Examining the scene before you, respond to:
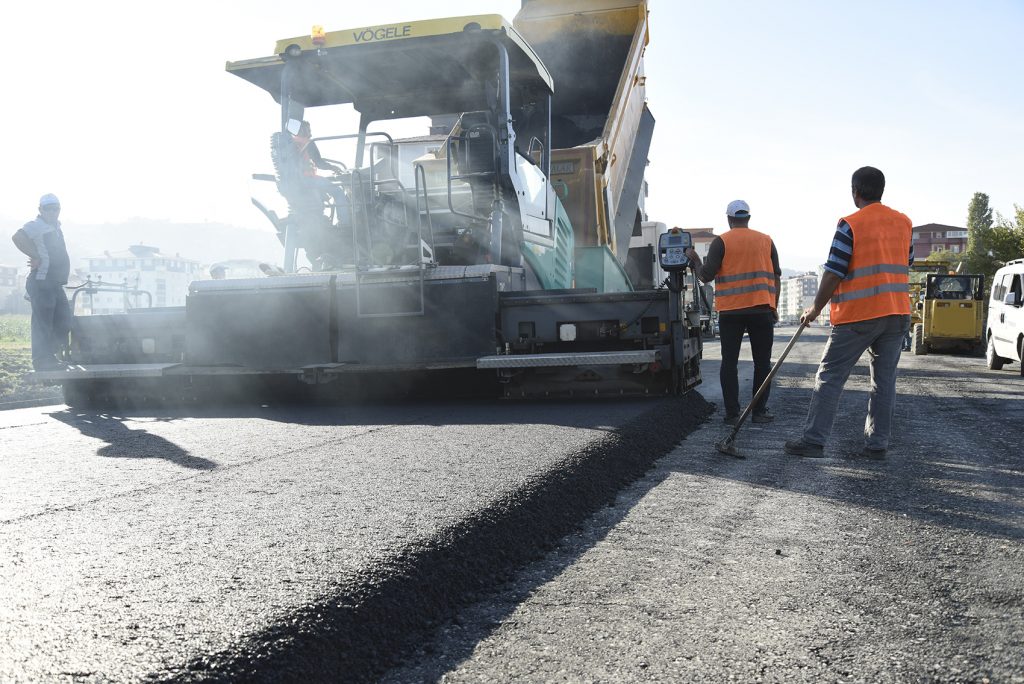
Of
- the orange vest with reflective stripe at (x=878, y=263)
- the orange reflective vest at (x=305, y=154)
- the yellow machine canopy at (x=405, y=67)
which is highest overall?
the yellow machine canopy at (x=405, y=67)

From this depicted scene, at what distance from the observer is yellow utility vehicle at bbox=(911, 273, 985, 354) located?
16.5m

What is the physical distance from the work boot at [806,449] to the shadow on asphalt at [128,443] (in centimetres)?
290

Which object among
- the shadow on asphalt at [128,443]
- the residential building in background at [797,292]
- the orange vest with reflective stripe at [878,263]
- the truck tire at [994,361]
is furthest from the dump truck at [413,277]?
the residential building in background at [797,292]

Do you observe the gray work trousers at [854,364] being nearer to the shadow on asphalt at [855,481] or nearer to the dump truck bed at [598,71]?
the shadow on asphalt at [855,481]

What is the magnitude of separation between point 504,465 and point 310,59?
12.7 feet

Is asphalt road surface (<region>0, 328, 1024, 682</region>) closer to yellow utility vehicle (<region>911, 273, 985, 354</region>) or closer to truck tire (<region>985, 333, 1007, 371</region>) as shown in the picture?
truck tire (<region>985, 333, 1007, 371</region>)

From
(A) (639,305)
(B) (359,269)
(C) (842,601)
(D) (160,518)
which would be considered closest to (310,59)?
(B) (359,269)

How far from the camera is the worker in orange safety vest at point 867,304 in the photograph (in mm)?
4379

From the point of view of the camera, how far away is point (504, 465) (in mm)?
3590

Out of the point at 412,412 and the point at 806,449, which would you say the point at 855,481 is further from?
the point at 412,412

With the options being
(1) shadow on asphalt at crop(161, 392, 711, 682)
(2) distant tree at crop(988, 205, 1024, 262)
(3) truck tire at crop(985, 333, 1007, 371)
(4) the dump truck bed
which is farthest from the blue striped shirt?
(2) distant tree at crop(988, 205, 1024, 262)

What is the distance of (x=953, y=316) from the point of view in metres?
16.7

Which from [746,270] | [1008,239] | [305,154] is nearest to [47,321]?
[305,154]

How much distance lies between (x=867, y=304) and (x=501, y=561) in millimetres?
2760
